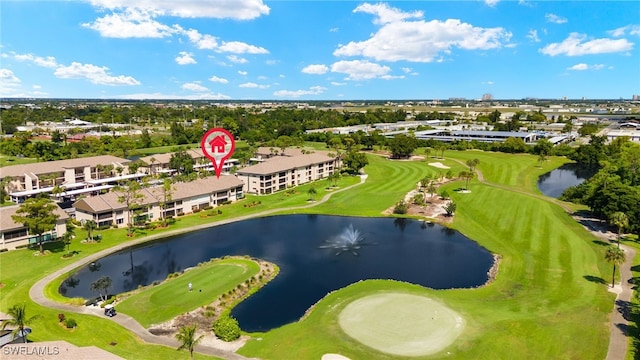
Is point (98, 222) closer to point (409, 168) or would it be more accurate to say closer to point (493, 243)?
point (493, 243)

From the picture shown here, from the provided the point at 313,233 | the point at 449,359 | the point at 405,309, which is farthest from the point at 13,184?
the point at 449,359

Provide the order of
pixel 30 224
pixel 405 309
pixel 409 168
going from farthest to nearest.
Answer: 1. pixel 409 168
2. pixel 30 224
3. pixel 405 309

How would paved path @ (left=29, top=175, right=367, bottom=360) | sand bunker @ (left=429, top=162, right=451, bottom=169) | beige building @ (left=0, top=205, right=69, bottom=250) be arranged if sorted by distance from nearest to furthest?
paved path @ (left=29, top=175, right=367, bottom=360) → beige building @ (left=0, top=205, right=69, bottom=250) → sand bunker @ (left=429, top=162, right=451, bottom=169)

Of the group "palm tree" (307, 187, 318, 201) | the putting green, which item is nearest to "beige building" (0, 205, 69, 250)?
"palm tree" (307, 187, 318, 201)

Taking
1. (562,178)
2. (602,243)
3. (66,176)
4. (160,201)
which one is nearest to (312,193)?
(160,201)

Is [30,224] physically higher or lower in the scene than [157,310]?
higher

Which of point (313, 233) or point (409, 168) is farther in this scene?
point (409, 168)

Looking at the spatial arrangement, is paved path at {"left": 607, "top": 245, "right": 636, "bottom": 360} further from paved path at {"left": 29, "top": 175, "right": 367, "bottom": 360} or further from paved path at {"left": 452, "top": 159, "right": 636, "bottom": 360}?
paved path at {"left": 29, "top": 175, "right": 367, "bottom": 360}
